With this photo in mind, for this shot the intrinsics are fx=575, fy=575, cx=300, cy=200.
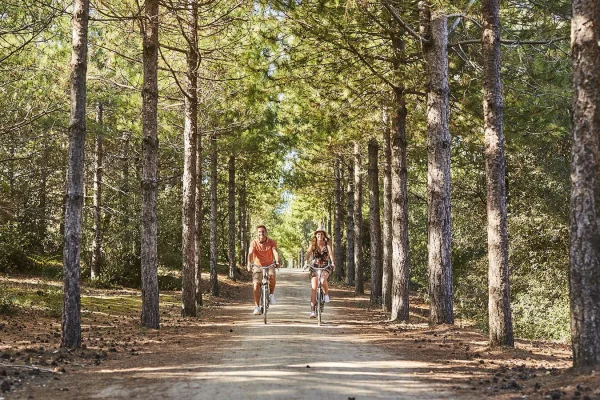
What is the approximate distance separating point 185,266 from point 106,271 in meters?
9.46

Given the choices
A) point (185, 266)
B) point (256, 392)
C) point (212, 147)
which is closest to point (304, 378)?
point (256, 392)

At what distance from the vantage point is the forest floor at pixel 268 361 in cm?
649

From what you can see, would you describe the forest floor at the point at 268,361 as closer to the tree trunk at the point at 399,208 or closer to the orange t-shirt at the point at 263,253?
the tree trunk at the point at 399,208

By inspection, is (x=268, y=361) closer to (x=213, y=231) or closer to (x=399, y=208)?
(x=399, y=208)

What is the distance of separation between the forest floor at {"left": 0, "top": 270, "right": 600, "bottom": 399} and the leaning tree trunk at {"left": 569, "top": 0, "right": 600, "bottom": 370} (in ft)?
1.69

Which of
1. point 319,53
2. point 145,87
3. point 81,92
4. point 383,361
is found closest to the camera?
point 383,361

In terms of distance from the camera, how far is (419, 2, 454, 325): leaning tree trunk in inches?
498

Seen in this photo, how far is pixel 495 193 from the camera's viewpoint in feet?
31.5

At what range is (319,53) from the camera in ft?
47.4

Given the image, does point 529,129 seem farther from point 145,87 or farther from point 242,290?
point 242,290

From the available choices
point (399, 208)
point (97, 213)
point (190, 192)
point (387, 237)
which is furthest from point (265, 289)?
point (97, 213)

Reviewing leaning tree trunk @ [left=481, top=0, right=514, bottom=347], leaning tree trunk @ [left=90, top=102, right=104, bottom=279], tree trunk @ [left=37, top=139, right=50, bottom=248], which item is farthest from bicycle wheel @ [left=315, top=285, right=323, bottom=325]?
tree trunk @ [left=37, top=139, right=50, bottom=248]

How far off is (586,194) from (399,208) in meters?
8.95

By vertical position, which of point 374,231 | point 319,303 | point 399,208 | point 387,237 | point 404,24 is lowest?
point 319,303
